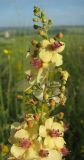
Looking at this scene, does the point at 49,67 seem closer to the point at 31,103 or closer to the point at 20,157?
the point at 31,103

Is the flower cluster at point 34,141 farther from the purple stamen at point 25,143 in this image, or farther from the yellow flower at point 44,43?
the yellow flower at point 44,43

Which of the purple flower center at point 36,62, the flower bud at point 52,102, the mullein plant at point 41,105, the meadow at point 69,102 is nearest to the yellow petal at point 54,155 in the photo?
the mullein plant at point 41,105

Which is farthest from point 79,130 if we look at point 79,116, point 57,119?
point 57,119

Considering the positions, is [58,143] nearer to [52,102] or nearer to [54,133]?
[54,133]

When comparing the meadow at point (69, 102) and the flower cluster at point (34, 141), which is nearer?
the flower cluster at point (34, 141)

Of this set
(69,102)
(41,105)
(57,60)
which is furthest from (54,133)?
(69,102)

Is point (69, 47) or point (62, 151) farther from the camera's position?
point (69, 47)

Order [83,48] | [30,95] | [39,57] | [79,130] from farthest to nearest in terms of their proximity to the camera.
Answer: [83,48] < [79,130] < [30,95] < [39,57]
